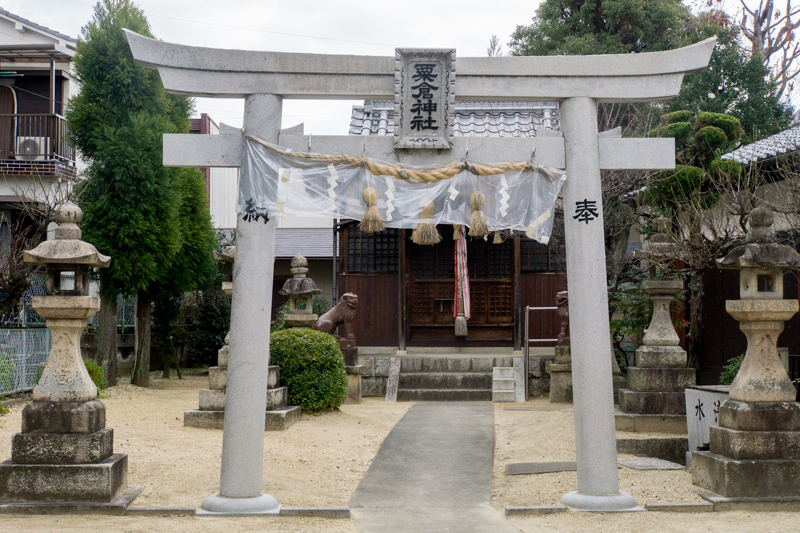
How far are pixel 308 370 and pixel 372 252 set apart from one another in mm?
6653

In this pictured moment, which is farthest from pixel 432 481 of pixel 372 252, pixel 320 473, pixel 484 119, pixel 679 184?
pixel 484 119

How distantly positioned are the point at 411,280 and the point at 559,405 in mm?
5571

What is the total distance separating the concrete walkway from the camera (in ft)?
23.2

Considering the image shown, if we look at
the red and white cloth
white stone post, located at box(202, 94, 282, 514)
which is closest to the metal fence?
white stone post, located at box(202, 94, 282, 514)

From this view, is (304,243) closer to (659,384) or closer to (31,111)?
(31,111)

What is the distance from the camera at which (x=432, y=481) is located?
8.96m

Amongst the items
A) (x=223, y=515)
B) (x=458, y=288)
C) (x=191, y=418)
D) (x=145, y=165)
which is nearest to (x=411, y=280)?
(x=458, y=288)

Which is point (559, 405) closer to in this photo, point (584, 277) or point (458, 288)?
point (458, 288)

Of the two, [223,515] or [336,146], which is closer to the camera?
[223,515]

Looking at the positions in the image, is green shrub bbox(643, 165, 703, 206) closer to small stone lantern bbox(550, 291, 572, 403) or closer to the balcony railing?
small stone lantern bbox(550, 291, 572, 403)

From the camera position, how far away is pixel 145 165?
1582cm

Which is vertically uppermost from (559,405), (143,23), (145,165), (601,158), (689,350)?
(143,23)

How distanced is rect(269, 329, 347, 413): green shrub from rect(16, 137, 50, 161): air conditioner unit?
9294 mm

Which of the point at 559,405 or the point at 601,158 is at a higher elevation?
the point at 601,158
